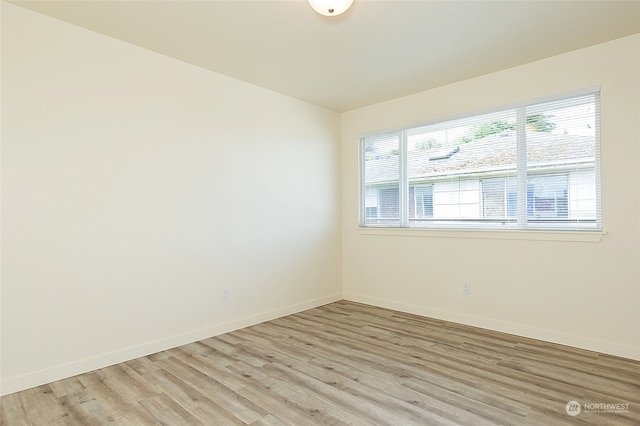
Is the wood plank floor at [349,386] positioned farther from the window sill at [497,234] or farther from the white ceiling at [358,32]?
the white ceiling at [358,32]

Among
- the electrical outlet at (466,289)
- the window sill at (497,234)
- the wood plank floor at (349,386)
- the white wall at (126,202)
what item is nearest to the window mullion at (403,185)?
the window sill at (497,234)

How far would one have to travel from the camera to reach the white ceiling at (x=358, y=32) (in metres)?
2.43

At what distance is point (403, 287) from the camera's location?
4266 mm

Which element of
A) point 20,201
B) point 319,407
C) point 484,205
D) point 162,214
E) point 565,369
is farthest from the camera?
point 484,205

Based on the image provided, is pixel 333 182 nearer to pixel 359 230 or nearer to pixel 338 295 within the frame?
pixel 359 230

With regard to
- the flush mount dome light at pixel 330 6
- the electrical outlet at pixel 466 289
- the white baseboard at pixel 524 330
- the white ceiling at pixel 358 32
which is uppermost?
Result: the white ceiling at pixel 358 32

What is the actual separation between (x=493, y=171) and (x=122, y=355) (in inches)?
149

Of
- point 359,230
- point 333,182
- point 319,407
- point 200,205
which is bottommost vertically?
point 319,407

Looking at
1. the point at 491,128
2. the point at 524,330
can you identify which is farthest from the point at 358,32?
the point at 524,330

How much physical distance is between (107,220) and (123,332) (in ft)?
3.00

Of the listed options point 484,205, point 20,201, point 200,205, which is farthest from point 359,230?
point 20,201

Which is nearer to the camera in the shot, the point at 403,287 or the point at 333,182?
the point at 403,287

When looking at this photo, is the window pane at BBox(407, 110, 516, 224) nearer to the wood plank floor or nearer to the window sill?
the window sill

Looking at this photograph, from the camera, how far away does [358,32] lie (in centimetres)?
274
